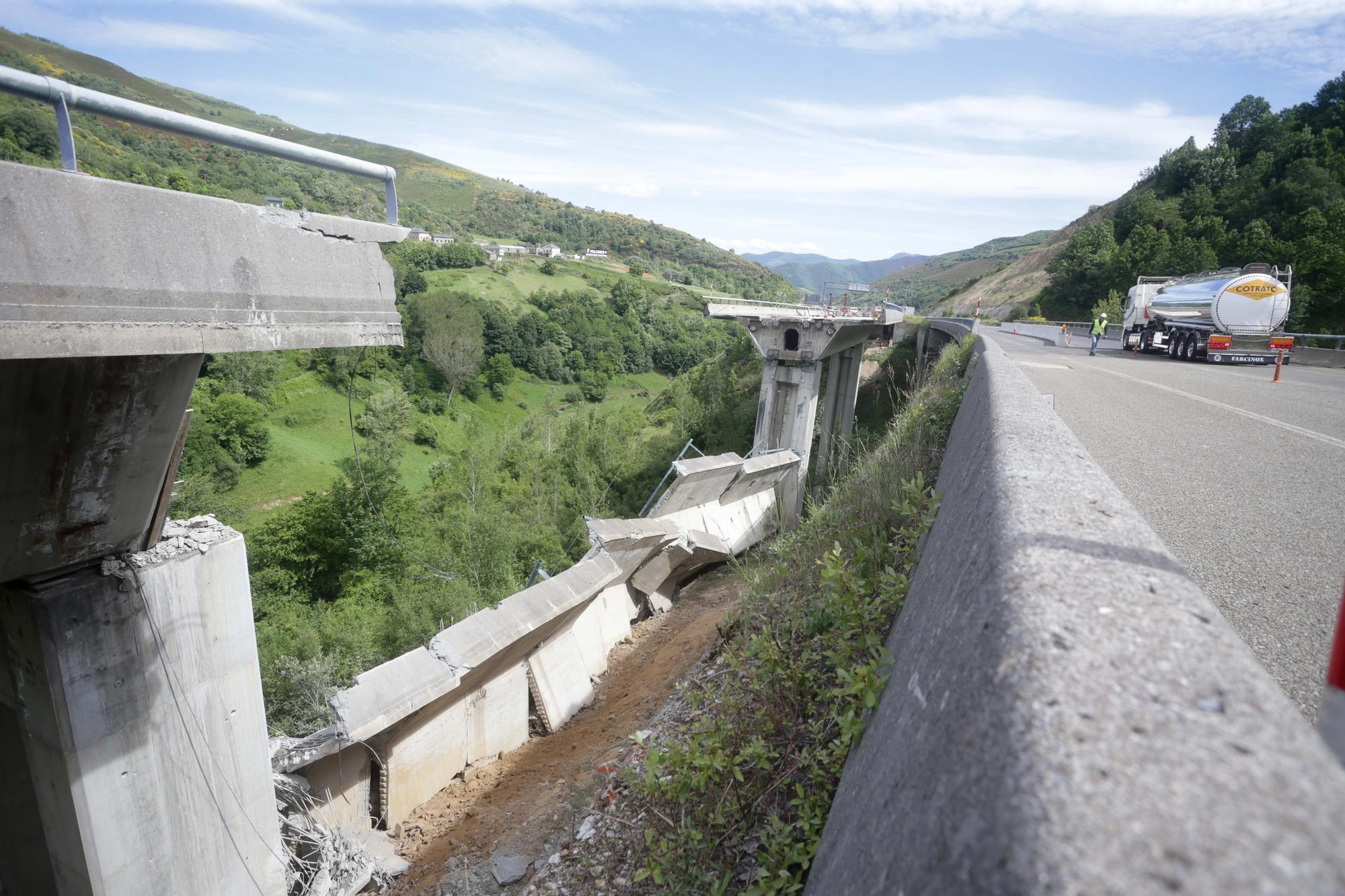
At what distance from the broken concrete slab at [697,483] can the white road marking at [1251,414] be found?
801 cm

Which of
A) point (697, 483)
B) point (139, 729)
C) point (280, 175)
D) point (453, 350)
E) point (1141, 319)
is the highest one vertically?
point (280, 175)

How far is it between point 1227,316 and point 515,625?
1877cm

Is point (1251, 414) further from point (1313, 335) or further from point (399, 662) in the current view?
point (1313, 335)

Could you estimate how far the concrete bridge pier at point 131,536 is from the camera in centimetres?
314

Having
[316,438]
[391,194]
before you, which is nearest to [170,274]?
[391,194]

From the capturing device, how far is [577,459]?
27.2 metres

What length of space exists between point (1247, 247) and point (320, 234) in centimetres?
5891

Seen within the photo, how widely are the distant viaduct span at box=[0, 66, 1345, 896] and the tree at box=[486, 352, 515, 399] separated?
211 feet

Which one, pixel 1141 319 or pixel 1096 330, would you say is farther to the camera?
pixel 1141 319

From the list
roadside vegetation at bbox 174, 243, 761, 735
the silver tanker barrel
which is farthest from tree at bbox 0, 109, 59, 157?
the silver tanker barrel

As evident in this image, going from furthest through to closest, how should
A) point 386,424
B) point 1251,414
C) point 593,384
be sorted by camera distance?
point 593,384 < point 386,424 < point 1251,414

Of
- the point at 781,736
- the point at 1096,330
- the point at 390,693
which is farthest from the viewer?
the point at 1096,330

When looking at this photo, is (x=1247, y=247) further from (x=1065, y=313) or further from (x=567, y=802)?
(x=567, y=802)

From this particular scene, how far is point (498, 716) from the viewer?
27.2 feet
